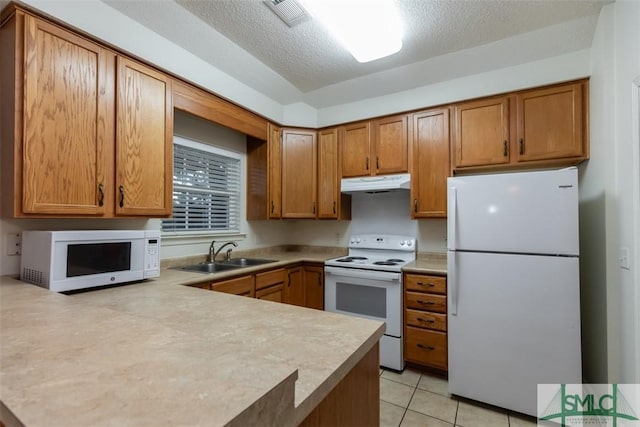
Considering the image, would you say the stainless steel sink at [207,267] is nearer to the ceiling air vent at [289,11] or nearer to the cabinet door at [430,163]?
the cabinet door at [430,163]

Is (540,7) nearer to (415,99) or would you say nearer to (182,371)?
(415,99)

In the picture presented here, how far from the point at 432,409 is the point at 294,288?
1533 mm

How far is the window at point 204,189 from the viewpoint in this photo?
8.69 feet

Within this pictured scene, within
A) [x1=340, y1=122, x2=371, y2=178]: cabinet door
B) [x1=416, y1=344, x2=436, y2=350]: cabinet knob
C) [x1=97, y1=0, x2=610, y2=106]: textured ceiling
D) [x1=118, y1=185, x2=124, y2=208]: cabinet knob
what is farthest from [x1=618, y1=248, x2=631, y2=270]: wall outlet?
[x1=118, y1=185, x2=124, y2=208]: cabinet knob

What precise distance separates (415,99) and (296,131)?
1.31 m

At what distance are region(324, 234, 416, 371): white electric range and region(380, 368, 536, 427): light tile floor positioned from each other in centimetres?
24

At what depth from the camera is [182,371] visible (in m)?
0.51

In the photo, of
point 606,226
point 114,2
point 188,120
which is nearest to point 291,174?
point 188,120

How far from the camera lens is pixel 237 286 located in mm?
2312

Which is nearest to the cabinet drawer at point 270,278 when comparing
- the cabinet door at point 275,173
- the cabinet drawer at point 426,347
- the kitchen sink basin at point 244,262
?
the kitchen sink basin at point 244,262

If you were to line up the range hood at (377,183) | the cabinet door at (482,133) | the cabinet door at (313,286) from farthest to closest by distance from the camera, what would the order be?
1. the cabinet door at (313,286)
2. the range hood at (377,183)
3. the cabinet door at (482,133)

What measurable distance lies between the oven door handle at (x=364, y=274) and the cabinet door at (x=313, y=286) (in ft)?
0.53

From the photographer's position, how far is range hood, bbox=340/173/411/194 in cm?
283

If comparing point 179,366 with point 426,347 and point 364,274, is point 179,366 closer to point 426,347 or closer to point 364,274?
point 364,274
